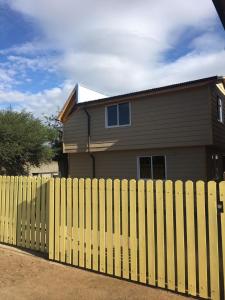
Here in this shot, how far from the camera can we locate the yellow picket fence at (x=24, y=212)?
7.32 metres

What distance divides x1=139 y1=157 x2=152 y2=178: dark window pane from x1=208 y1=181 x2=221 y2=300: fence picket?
12348mm

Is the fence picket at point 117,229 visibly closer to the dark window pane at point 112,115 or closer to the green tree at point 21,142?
the dark window pane at point 112,115

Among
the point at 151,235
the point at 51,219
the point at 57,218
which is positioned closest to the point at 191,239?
the point at 151,235

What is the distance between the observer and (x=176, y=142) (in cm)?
1591

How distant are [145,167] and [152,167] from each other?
0.50 metres

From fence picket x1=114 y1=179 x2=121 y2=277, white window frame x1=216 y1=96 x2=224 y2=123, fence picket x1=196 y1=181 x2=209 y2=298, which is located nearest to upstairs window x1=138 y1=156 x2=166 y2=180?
white window frame x1=216 y1=96 x2=224 y2=123

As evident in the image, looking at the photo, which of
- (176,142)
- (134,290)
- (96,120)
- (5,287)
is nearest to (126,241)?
(134,290)

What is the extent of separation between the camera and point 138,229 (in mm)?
5535

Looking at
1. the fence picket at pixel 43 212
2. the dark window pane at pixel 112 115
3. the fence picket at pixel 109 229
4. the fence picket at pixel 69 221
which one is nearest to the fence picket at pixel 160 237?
the fence picket at pixel 109 229

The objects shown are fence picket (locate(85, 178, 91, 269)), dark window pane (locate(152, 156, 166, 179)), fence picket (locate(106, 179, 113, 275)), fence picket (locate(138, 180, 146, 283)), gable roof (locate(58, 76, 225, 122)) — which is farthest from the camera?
dark window pane (locate(152, 156, 166, 179))

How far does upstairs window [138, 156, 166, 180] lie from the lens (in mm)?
16703

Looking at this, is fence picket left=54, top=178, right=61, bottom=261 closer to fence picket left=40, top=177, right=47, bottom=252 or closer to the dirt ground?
the dirt ground

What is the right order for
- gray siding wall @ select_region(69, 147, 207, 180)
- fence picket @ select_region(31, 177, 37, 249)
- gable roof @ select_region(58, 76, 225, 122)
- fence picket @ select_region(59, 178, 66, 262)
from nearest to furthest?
fence picket @ select_region(59, 178, 66, 262) < fence picket @ select_region(31, 177, 37, 249) < gable roof @ select_region(58, 76, 225, 122) < gray siding wall @ select_region(69, 147, 207, 180)

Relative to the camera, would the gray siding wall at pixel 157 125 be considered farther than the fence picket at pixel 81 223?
Yes
